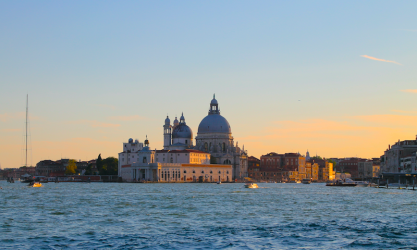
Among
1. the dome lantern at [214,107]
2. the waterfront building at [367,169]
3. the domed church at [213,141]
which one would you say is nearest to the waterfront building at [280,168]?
the domed church at [213,141]

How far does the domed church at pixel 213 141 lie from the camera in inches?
5453

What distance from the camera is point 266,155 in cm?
15300

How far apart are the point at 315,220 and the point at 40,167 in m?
146

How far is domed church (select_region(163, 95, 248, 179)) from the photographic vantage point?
138 m

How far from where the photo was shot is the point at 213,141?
5477 inches

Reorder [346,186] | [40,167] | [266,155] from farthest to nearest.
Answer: [40,167]
[266,155]
[346,186]

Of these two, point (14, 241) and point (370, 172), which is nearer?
point (14, 241)

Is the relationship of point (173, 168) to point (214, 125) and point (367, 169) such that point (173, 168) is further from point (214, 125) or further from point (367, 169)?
point (367, 169)

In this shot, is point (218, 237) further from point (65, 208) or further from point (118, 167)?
point (118, 167)

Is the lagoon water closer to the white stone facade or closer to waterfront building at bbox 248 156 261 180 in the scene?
the white stone facade

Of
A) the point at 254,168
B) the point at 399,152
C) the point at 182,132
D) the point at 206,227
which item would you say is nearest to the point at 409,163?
the point at 399,152

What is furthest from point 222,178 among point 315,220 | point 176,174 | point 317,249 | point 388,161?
point 317,249

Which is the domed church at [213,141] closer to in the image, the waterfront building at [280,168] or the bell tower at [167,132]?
the bell tower at [167,132]

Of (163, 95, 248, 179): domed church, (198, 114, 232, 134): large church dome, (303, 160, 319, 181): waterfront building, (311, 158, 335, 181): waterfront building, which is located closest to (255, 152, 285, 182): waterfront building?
(163, 95, 248, 179): domed church
